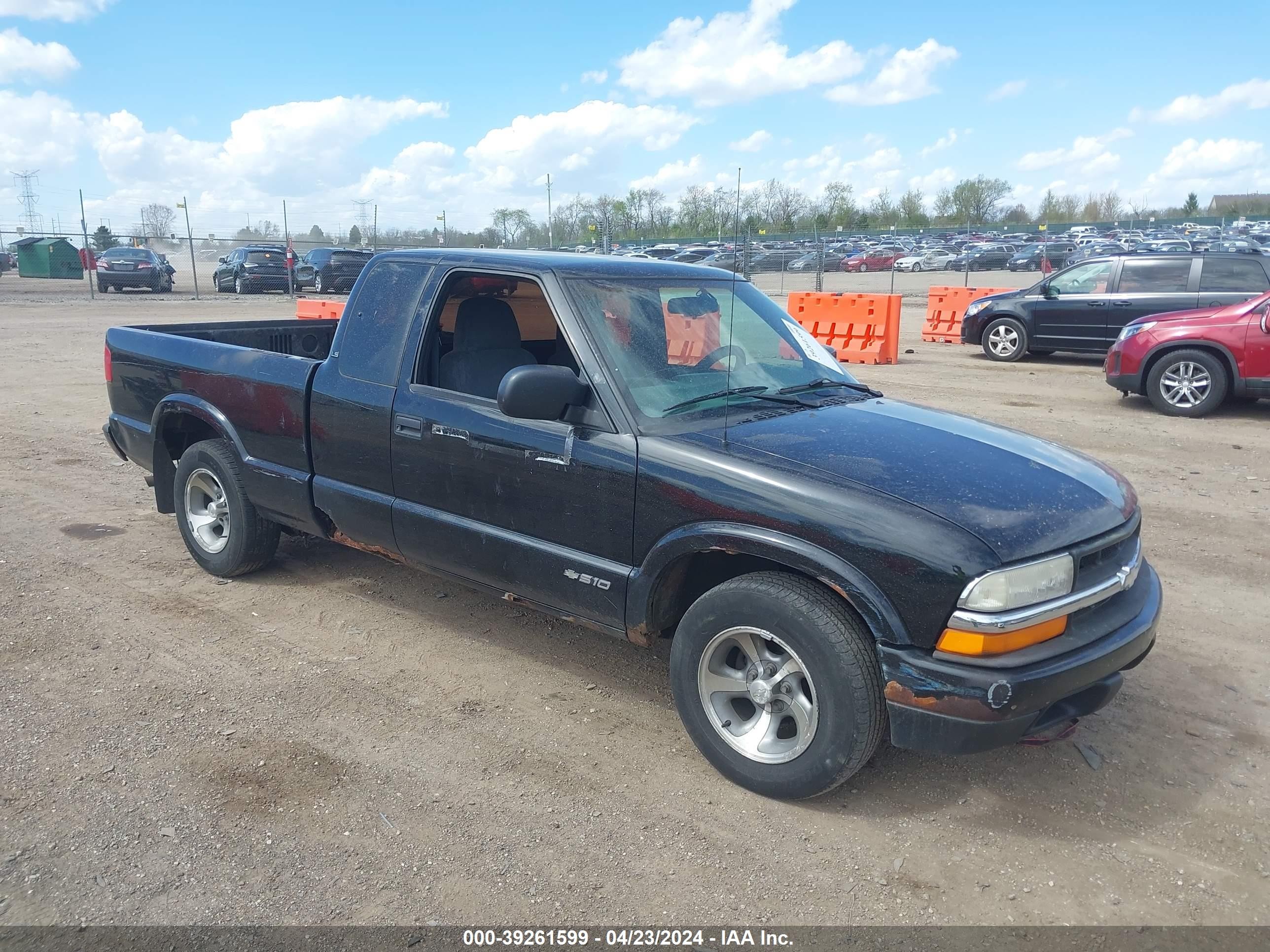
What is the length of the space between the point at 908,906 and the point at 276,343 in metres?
5.17

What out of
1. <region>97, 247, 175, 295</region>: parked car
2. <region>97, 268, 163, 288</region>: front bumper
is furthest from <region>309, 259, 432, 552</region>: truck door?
<region>97, 268, 163, 288</region>: front bumper

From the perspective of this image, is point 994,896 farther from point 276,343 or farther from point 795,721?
point 276,343

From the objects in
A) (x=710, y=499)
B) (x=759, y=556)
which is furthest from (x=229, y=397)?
(x=759, y=556)

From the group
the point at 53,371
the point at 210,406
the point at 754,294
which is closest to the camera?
the point at 754,294

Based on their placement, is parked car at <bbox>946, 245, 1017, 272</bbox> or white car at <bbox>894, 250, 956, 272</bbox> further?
white car at <bbox>894, 250, 956, 272</bbox>

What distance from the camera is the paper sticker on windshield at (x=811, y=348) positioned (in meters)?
4.65

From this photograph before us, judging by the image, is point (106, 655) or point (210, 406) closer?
point (106, 655)

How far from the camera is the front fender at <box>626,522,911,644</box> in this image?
3.07 metres

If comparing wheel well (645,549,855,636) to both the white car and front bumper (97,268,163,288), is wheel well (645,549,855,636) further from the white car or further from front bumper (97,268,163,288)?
the white car

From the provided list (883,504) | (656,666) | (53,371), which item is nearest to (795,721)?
(883,504)

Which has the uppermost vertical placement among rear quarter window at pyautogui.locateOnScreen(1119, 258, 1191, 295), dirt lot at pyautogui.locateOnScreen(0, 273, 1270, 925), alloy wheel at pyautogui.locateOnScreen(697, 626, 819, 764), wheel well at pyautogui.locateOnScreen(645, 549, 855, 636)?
rear quarter window at pyautogui.locateOnScreen(1119, 258, 1191, 295)

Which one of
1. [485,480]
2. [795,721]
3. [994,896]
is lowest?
[994,896]

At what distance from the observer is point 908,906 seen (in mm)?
2883

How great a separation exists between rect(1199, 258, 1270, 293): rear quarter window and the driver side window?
122 centimetres
